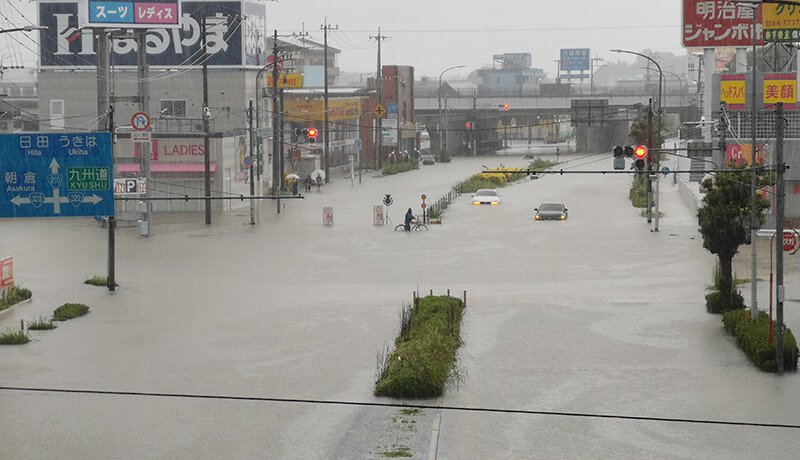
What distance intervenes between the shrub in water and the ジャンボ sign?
133 feet

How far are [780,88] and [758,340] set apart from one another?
1248 inches

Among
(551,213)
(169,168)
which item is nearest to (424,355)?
(551,213)

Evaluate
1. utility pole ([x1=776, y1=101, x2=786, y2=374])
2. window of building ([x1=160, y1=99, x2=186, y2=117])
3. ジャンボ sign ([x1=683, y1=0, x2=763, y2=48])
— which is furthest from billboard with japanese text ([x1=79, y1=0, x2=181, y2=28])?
utility pole ([x1=776, y1=101, x2=786, y2=374])

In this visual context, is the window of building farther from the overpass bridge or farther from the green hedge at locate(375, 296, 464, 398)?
the overpass bridge

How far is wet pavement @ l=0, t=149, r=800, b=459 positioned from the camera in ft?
75.8

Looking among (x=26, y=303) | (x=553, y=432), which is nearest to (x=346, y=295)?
(x=26, y=303)

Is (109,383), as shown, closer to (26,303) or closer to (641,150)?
(26,303)

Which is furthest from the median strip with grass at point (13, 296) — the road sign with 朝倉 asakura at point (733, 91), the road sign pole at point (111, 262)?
the road sign with 朝倉 asakura at point (733, 91)

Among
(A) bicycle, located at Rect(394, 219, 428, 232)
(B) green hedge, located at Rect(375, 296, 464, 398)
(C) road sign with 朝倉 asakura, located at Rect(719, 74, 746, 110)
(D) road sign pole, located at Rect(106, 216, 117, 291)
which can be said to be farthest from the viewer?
(A) bicycle, located at Rect(394, 219, 428, 232)

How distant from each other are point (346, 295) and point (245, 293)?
3.27 meters

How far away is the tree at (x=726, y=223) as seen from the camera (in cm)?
3559

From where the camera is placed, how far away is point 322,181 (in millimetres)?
92250

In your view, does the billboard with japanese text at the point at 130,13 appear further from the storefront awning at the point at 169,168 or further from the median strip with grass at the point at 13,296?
the median strip with grass at the point at 13,296

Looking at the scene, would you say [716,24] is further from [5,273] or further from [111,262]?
[5,273]
